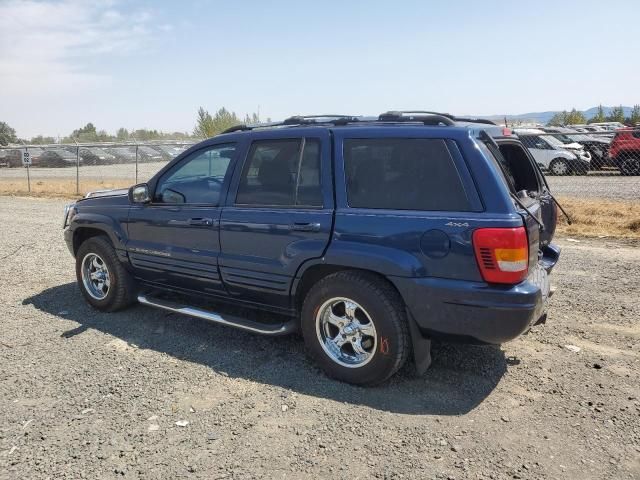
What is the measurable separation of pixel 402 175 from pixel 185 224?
1999 mm

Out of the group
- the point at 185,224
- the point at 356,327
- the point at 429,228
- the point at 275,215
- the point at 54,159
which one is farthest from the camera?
the point at 54,159

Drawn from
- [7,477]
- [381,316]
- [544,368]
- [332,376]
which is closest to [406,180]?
[381,316]

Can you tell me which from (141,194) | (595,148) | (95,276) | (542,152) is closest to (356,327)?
(141,194)

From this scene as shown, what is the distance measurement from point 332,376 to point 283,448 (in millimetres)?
845

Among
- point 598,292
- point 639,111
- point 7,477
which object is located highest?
point 639,111

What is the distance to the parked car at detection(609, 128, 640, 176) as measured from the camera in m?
16.4

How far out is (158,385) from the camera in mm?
3746

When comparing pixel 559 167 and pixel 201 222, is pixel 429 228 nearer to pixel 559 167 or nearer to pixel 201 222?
pixel 201 222

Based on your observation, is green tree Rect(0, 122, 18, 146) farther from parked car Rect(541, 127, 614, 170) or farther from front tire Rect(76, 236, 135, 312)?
front tire Rect(76, 236, 135, 312)

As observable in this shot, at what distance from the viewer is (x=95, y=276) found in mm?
5293

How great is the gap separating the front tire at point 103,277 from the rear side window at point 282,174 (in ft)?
5.56

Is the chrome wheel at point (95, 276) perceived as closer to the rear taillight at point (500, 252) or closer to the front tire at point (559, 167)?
the rear taillight at point (500, 252)

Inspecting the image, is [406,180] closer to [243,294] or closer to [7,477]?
[243,294]

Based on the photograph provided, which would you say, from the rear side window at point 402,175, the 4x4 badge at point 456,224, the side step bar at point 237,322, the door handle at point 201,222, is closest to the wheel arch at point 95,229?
the side step bar at point 237,322
